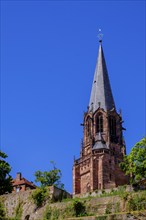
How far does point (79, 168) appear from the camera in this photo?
9706 centimetres

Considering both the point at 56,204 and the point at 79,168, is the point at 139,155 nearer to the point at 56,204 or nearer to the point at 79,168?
the point at 56,204

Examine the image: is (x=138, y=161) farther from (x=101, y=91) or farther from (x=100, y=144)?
(x=101, y=91)

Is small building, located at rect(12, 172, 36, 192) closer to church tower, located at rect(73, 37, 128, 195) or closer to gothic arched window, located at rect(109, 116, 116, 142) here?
church tower, located at rect(73, 37, 128, 195)

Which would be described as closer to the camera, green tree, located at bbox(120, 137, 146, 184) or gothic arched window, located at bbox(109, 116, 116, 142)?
green tree, located at bbox(120, 137, 146, 184)

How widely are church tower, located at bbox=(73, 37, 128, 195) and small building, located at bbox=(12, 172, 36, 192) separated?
35.0ft

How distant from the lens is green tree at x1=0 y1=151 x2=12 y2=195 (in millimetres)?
65188

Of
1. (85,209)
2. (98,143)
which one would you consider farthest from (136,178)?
(98,143)

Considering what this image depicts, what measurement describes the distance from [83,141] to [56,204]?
158 feet

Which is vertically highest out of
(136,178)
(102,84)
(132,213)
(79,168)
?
(102,84)

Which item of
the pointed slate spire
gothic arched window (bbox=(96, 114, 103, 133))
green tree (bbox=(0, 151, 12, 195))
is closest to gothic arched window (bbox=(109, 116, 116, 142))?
gothic arched window (bbox=(96, 114, 103, 133))

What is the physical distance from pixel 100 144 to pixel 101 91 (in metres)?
13.6

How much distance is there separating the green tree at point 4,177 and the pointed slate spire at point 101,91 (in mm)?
37882

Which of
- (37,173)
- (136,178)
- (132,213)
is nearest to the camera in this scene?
(132,213)

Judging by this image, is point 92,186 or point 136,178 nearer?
point 136,178
